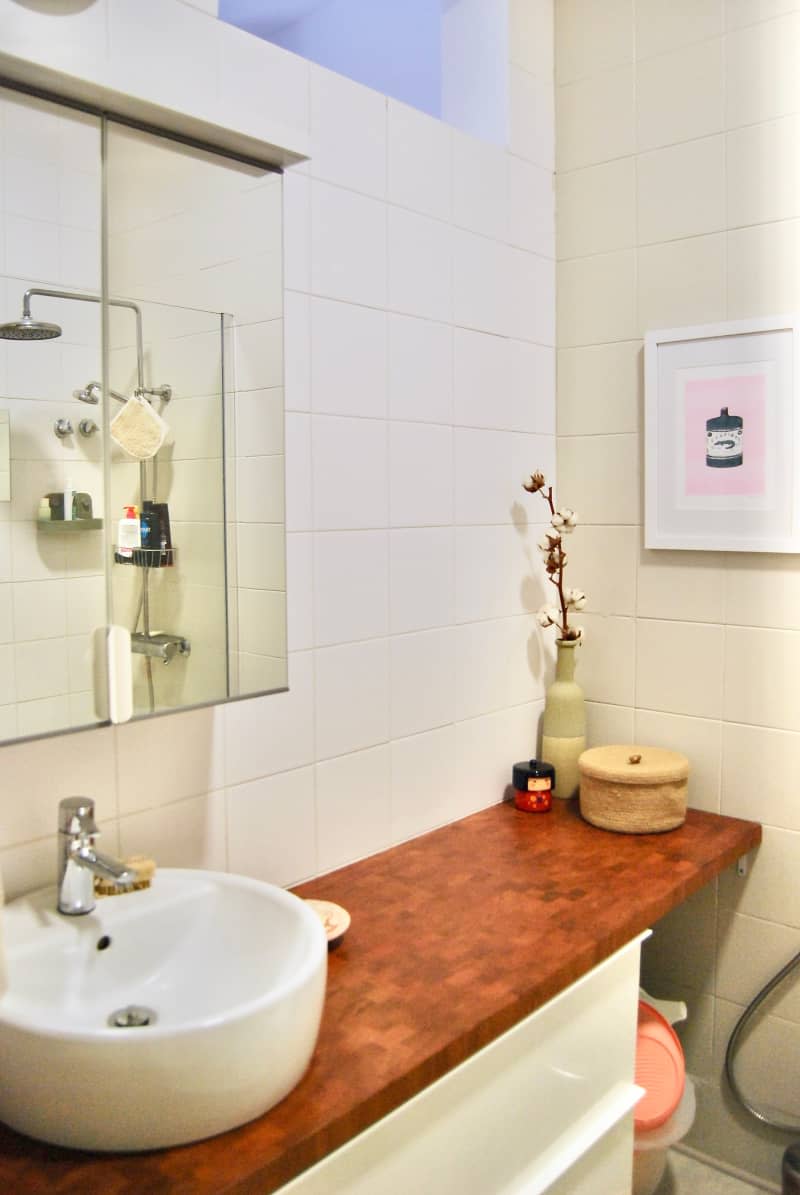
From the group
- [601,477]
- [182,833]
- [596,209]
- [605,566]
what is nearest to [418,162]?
[596,209]

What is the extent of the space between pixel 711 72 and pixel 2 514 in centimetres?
159

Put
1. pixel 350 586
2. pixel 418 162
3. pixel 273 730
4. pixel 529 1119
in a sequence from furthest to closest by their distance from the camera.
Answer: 1. pixel 418 162
2. pixel 350 586
3. pixel 273 730
4. pixel 529 1119

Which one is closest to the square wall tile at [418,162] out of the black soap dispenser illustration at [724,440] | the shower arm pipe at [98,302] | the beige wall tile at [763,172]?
the beige wall tile at [763,172]

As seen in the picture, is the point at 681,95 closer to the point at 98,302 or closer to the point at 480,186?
the point at 480,186

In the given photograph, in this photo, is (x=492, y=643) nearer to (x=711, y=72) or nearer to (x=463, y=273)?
(x=463, y=273)

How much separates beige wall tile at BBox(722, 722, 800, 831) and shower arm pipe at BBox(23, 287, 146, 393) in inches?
52.6

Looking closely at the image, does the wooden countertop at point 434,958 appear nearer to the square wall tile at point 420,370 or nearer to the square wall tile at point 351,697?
the square wall tile at point 351,697

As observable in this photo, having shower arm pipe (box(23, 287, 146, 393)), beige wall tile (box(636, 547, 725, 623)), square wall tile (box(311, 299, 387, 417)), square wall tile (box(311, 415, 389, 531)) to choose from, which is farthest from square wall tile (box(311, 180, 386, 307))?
beige wall tile (box(636, 547, 725, 623))

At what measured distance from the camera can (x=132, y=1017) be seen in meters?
1.18

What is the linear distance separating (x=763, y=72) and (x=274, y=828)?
159cm

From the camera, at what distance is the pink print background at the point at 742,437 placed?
74.9 inches

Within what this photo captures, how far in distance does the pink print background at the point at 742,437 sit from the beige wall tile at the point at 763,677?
27 cm

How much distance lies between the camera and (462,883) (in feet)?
5.55

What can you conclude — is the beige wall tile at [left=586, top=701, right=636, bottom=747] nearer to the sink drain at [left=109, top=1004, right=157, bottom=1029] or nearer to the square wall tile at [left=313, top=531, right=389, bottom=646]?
the square wall tile at [left=313, top=531, right=389, bottom=646]
